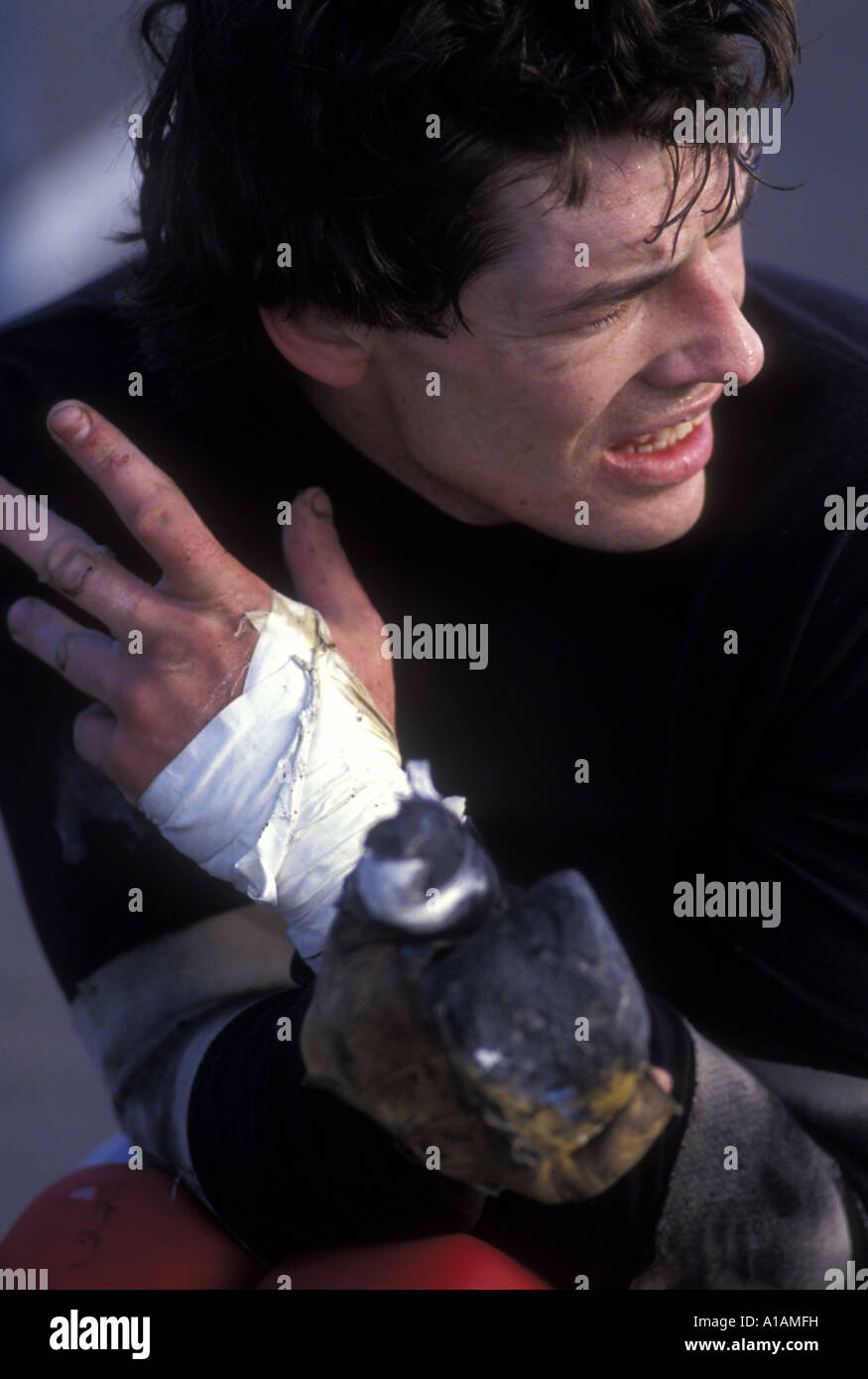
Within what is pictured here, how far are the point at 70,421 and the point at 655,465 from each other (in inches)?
20.1

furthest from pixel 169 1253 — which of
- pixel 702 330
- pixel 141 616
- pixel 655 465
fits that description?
pixel 702 330

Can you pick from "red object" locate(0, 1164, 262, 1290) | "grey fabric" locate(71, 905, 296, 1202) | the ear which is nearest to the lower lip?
the ear

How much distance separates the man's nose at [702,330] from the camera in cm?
119

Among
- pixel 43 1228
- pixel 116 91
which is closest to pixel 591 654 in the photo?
pixel 43 1228

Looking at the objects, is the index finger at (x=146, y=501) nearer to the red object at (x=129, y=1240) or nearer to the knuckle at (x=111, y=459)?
the knuckle at (x=111, y=459)

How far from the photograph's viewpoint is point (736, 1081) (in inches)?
45.4

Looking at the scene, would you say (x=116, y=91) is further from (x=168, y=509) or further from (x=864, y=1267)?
(x=864, y=1267)

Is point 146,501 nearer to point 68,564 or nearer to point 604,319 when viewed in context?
point 68,564

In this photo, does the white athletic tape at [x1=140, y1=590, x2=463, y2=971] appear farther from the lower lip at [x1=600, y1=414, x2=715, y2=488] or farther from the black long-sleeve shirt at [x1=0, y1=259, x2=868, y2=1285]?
the lower lip at [x1=600, y1=414, x2=715, y2=488]

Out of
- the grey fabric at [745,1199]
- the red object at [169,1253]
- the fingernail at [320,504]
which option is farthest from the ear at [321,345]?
the red object at [169,1253]

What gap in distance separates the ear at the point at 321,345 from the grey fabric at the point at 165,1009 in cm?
55

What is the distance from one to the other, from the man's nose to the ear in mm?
277

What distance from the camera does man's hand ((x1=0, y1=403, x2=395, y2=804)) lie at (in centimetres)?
119

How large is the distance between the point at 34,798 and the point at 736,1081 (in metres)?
0.73
